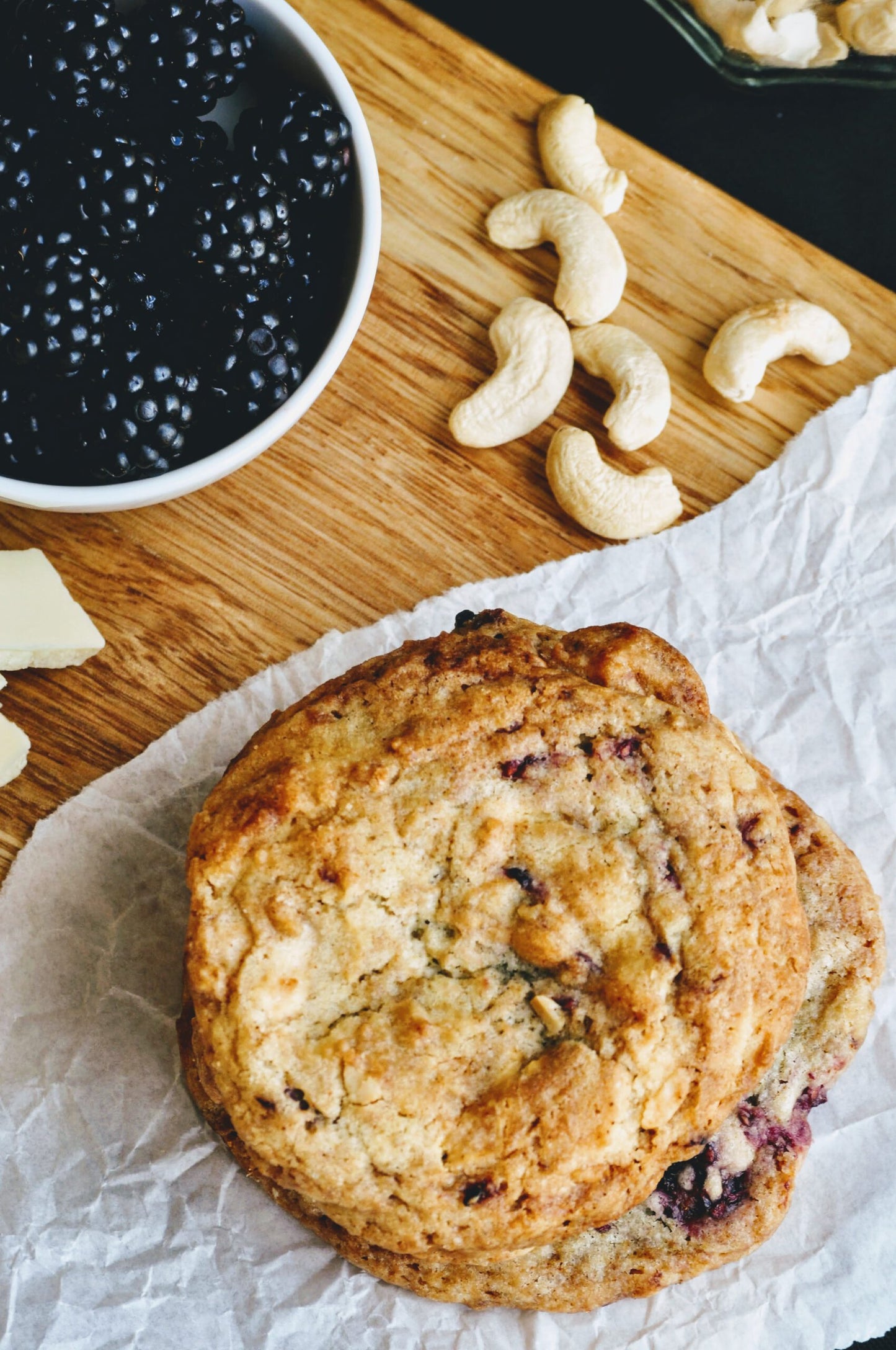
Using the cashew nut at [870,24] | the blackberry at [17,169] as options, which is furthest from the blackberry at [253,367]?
the cashew nut at [870,24]

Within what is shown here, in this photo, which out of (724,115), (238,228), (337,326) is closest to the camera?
(238,228)

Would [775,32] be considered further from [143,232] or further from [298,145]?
[143,232]

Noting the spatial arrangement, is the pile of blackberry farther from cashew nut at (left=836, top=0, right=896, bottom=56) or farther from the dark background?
cashew nut at (left=836, top=0, right=896, bottom=56)

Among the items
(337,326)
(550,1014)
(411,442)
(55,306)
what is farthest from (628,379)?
(550,1014)

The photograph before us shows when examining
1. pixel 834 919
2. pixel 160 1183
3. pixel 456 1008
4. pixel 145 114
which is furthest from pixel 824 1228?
pixel 145 114

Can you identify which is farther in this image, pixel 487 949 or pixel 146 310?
pixel 146 310

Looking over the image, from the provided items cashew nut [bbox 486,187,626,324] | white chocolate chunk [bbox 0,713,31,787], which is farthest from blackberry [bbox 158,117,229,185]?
white chocolate chunk [bbox 0,713,31,787]
